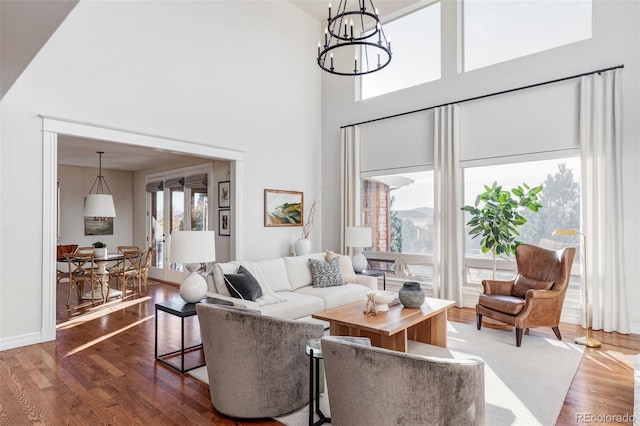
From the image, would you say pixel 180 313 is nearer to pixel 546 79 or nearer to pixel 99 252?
pixel 99 252

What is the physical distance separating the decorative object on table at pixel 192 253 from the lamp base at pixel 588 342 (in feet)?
13.1

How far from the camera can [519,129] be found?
534 centimetres

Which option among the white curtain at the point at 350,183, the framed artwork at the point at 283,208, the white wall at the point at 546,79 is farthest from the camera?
the white curtain at the point at 350,183

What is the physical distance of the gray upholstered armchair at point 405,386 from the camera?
5.28ft

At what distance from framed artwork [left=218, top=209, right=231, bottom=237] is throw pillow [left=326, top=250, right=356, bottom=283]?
193cm

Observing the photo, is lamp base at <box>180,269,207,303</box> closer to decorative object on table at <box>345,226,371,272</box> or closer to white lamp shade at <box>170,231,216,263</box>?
white lamp shade at <box>170,231,216,263</box>

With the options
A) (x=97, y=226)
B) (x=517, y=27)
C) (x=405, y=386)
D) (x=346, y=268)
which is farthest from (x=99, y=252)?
(x=517, y=27)

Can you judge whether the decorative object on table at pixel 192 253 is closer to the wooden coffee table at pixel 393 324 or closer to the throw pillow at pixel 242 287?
the throw pillow at pixel 242 287

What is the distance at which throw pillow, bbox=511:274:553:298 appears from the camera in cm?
434

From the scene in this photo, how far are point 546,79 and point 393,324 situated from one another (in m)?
4.17

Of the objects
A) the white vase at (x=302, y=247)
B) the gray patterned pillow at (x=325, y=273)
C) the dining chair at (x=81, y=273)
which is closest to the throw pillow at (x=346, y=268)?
the gray patterned pillow at (x=325, y=273)

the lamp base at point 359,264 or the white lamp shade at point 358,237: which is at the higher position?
the white lamp shade at point 358,237

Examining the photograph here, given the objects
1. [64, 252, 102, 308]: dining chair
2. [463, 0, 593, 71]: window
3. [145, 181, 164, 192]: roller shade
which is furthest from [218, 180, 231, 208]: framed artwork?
[463, 0, 593, 71]: window

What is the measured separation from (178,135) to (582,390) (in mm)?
5412
